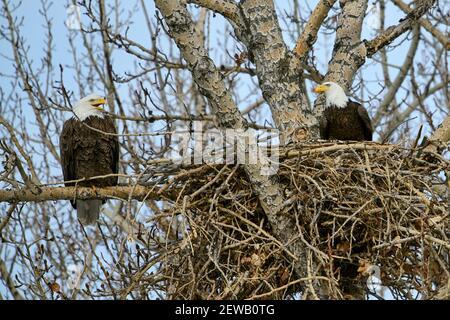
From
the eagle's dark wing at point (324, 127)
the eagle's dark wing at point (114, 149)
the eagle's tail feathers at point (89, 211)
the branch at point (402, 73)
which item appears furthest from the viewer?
the branch at point (402, 73)

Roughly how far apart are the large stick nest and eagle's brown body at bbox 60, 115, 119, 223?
5.32ft

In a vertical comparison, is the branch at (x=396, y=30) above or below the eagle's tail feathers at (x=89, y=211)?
above

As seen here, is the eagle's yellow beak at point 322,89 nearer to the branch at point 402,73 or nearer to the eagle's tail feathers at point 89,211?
the eagle's tail feathers at point 89,211

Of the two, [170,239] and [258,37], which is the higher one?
[258,37]

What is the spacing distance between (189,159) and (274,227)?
2.26ft

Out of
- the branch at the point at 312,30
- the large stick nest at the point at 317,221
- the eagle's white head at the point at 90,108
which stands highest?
the branch at the point at 312,30

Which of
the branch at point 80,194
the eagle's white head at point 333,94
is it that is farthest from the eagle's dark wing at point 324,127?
the branch at point 80,194

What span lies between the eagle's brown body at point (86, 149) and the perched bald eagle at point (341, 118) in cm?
173

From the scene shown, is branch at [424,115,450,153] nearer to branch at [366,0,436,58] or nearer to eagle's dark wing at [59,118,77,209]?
branch at [366,0,436,58]

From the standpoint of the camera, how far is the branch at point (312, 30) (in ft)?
20.0

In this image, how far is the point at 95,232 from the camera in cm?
986
